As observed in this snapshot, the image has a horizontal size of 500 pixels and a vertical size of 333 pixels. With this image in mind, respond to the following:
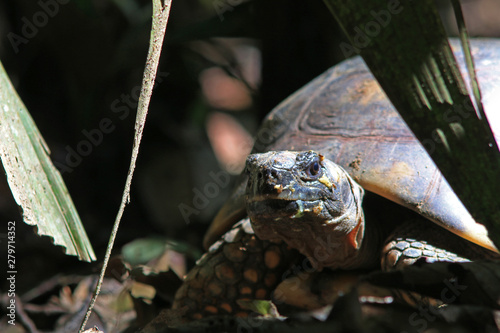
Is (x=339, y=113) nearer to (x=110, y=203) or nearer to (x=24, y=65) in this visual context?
(x=110, y=203)

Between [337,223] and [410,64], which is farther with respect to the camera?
[337,223]

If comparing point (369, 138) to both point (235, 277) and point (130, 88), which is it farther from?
point (130, 88)

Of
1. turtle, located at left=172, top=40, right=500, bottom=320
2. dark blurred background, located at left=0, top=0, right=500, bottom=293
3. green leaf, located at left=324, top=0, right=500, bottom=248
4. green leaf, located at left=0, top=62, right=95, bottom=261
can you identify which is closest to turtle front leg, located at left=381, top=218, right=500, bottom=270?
turtle, located at left=172, top=40, right=500, bottom=320

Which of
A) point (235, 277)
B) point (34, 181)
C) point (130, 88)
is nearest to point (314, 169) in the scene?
point (235, 277)

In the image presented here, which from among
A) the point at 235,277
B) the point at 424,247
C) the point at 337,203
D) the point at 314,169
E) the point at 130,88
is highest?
the point at 130,88

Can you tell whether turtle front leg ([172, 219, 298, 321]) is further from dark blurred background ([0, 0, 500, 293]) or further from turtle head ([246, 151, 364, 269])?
dark blurred background ([0, 0, 500, 293])

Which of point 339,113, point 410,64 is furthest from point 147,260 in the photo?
point 410,64

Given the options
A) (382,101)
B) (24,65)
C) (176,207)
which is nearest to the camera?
(382,101)

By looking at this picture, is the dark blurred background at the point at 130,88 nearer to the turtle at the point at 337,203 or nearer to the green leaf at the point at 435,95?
the turtle at the point at 337,203
